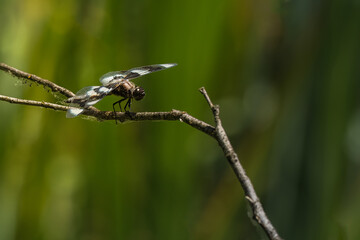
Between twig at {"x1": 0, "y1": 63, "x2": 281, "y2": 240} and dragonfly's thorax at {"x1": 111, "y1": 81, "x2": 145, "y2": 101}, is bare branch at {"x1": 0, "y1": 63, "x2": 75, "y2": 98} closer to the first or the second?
twig at {"x1": 0, "y1": 63, "x2": 281, "y2": 240}

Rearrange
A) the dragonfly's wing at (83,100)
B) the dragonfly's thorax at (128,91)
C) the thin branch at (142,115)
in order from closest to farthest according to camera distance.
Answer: the thin branch at (142,115) < the dragonfly's wing at (83,100) < the dragonfly's thorax at (128,91)

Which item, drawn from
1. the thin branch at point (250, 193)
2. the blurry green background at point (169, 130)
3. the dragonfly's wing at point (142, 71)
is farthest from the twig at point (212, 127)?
the blurry green background at point (169, 130)

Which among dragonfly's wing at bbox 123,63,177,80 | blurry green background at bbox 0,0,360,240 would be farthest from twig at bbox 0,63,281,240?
blurry green background at bbox 0,0,360,240

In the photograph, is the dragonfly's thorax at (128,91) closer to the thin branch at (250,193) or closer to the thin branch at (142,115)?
the thin branch at (142,115)

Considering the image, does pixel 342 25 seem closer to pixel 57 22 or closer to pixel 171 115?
pixel 57 22

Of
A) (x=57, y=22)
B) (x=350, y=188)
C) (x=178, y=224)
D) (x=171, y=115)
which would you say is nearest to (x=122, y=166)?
(x=178, y=224)

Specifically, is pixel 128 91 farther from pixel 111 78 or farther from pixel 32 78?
pixel 32 78

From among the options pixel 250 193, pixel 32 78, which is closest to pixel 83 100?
pixel 32 78
